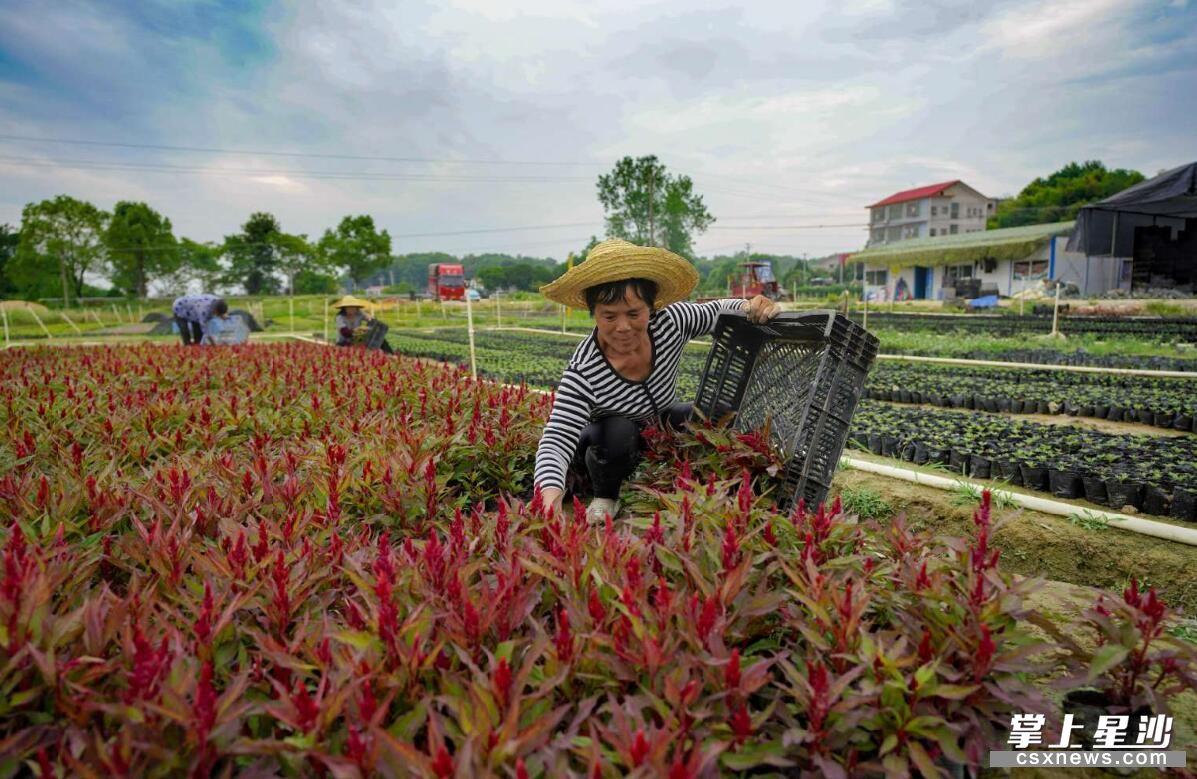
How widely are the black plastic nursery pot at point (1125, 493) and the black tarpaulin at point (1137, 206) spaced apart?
16.8 meters

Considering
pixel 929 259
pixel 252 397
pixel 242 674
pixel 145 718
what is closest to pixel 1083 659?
pixel 242 674

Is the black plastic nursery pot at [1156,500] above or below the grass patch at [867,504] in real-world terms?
above

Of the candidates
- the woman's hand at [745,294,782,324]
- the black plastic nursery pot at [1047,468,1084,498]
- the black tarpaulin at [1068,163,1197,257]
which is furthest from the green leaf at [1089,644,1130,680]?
the black tarpaulin at [1068,163,1197,257]

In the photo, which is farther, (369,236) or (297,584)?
(369,236)

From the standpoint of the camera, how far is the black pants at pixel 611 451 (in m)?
2.93

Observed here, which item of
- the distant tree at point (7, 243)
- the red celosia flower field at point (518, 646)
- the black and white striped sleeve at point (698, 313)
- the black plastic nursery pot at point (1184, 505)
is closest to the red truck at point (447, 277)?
the distant tree at point (7, 243)

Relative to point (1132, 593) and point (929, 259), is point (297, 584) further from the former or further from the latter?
point (929, 259)

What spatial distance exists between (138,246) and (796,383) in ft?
167

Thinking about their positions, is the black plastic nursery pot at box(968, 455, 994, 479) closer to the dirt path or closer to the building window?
the dirt path

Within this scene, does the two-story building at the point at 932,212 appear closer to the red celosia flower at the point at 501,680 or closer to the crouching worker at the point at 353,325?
the crouching worker at the point at 353,325

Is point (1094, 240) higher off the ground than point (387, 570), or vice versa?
point (1094, 240)

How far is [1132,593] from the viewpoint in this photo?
1450mm

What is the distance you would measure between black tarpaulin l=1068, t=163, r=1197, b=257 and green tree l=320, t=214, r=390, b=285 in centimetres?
4692

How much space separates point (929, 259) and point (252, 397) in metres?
37.2
